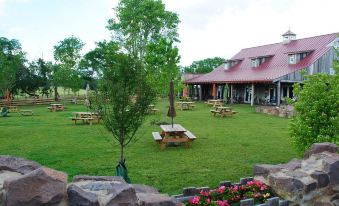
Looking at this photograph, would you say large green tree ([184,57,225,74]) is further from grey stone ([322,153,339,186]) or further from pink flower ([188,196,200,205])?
pink flower ([188,196,200,205])

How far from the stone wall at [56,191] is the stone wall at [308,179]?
267cm

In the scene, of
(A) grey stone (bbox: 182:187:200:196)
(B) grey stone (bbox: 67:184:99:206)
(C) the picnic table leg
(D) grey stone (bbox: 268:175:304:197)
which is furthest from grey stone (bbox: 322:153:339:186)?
(C) the picnic table leg

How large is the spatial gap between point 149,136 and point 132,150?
315 cm

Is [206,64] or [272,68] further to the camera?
[206,64]

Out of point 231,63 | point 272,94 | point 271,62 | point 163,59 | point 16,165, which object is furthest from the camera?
point 231,63

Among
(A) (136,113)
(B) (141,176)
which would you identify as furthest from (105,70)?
(B) (141,176)

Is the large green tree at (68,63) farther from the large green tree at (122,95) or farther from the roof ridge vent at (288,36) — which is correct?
the large green tree at (122,95)

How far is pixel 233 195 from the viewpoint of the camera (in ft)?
19.7

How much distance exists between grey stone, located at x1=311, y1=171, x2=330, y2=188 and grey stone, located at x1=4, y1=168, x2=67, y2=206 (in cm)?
458

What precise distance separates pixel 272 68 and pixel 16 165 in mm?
33023

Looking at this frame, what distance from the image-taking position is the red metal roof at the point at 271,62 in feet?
105

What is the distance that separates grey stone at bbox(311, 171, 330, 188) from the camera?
606 cm

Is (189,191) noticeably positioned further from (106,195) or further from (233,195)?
(106,195)

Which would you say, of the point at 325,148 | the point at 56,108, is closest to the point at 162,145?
the point at 325,148
